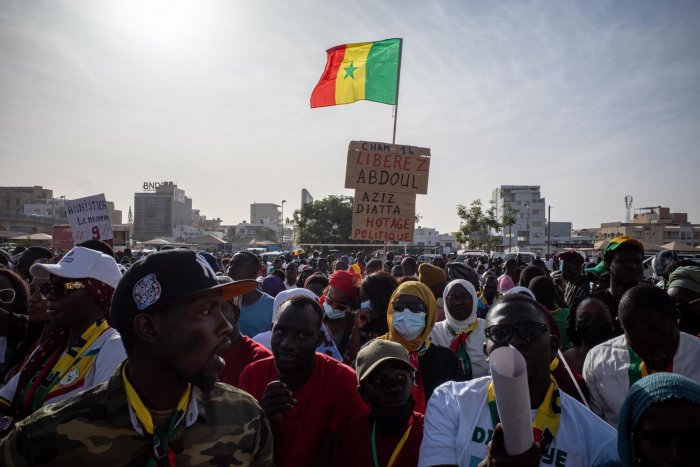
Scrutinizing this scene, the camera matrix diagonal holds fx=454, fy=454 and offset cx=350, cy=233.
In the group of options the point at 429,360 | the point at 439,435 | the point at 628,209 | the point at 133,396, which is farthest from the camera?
the point at 628,209

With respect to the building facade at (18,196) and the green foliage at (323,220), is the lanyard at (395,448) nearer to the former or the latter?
the green foliage at (323,220)

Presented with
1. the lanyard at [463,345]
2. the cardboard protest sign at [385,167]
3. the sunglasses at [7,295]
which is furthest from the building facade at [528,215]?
the sunglasses at [7,295]

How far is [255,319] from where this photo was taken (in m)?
4.97

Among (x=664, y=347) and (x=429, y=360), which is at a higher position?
(x=664, y=347)

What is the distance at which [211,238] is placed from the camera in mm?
49469

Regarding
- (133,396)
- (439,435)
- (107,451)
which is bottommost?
(439,435)

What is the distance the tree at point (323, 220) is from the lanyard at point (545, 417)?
1758 inches

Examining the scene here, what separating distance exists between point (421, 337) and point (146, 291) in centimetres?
218

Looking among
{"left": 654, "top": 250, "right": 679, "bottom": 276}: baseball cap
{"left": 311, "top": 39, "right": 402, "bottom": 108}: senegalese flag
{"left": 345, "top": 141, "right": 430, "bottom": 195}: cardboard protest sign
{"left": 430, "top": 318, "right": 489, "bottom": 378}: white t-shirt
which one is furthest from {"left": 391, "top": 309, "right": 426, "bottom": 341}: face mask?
{"left": 654, "top": 250, "right": 679, "bottom": 276}: baseball cap

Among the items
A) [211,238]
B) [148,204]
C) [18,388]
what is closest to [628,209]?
[211,238]

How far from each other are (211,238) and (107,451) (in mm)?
50145

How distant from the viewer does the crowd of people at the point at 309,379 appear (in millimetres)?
1501

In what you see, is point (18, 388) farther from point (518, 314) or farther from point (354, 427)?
point (518, 314)

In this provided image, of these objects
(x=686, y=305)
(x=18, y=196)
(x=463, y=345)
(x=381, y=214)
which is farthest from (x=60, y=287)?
(x=18, y=196)
